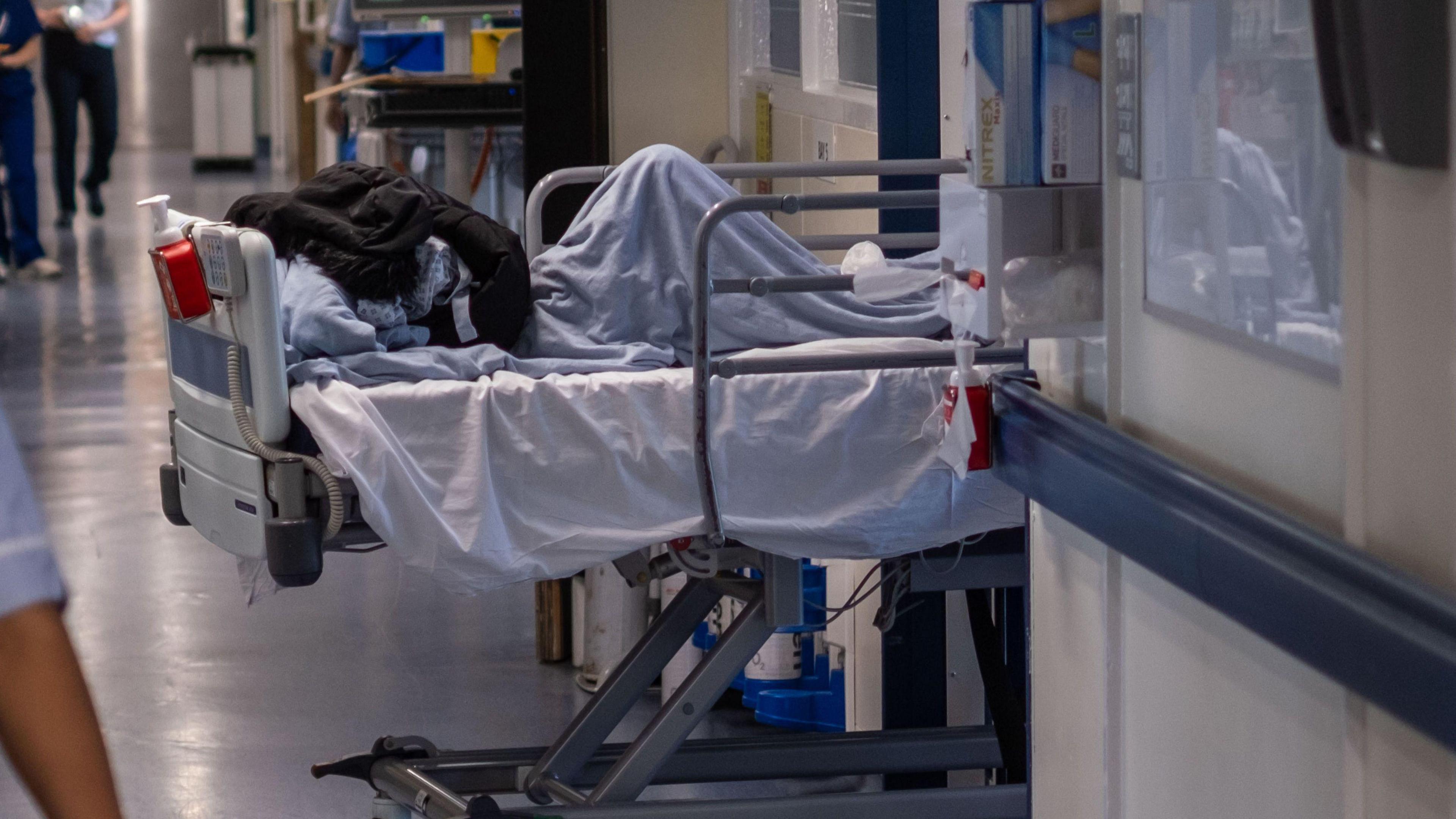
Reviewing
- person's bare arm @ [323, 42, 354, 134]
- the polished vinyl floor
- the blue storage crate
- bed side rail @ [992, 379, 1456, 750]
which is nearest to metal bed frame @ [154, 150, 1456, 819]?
bed side rail @ [992, 379, 1456, 750]

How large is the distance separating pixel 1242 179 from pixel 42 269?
30.8ft

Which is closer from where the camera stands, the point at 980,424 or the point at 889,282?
the point at 980,424

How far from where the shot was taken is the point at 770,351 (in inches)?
94.7

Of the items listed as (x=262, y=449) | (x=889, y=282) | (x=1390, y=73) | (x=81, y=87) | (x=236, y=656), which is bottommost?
(x=236, y=656)

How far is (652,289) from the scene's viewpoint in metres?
2.61

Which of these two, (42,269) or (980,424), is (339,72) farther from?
(980,424)

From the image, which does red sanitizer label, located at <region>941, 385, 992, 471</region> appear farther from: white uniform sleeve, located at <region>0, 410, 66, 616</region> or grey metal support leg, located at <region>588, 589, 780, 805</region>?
white uniform sleeve, located at <region>0, 410, 66, 616</region>

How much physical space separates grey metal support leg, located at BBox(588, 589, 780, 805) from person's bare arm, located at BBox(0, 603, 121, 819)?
4.76 feet

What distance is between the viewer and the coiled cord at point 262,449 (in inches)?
85.6

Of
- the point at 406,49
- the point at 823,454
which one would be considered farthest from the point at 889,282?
the point at 406,49

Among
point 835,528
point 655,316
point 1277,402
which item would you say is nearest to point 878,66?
point 655,316

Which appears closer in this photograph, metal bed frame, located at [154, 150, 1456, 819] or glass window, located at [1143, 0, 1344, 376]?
metal bed frame, located at [154, 150, 1456, 819]

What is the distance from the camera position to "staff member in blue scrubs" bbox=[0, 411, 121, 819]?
1017 mm

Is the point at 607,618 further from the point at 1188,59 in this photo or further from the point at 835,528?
the point at 1188,59
